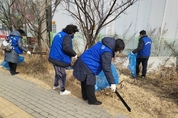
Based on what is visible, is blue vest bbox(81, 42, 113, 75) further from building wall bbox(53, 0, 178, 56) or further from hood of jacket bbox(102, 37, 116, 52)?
building wall bbox(53, 0, 178, 56)

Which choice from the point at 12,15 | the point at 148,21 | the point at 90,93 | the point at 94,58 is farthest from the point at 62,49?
the point at 148,21

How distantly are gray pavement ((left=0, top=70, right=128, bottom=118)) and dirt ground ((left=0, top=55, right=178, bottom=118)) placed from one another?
269mm

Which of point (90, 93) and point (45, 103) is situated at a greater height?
point (90, 93)

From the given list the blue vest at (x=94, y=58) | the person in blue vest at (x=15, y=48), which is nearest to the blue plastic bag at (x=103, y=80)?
the blue vest at (x=94, y=58)

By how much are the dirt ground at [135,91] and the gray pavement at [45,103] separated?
0.88 ft

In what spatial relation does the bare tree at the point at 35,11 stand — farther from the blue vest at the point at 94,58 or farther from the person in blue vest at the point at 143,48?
the blue vest at the point at 94,58

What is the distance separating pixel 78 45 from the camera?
7148 millimetres

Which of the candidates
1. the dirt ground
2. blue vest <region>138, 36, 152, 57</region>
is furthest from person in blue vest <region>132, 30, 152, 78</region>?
the dirt ground

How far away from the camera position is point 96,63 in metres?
3.04

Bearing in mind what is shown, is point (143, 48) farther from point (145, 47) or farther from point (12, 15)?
point (12, 15)

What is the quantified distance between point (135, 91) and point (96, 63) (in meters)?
1.73

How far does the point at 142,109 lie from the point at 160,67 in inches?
151

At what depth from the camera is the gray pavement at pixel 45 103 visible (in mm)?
2955

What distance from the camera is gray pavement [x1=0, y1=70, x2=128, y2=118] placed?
296cm
